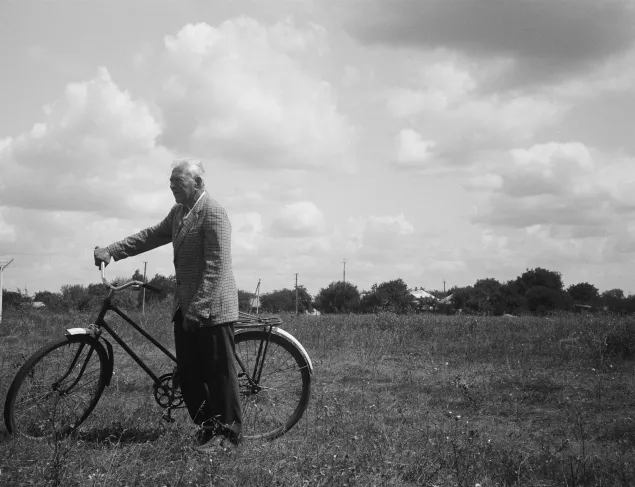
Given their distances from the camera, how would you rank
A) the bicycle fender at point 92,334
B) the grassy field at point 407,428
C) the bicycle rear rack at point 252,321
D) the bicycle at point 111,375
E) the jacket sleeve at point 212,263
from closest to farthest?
the grassy field at point 407,428, the jacket sleeve at point 212,263, the bicycle at point 111,375, the bicycle fender at point 92,334, the bicycle rear rack at point 252,321

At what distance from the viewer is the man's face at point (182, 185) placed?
4.98 metres

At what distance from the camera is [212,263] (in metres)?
4.92

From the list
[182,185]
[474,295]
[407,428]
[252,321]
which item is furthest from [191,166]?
[474,295]

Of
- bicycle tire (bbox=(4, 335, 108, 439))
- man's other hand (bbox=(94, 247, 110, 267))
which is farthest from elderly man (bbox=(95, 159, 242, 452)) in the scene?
bicycle tire (bbox=(4, 335, 108, 439))

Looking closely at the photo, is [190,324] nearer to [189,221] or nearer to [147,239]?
[189,221]

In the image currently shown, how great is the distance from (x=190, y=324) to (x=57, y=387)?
1.26m

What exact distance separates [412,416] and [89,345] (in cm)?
296

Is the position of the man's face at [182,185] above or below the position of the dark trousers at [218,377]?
above

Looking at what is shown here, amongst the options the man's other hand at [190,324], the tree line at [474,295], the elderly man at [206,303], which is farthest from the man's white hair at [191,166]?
the tree line at [474,295]

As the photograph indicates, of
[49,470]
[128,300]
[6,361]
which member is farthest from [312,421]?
[128,300]

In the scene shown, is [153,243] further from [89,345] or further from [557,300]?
[557,300]

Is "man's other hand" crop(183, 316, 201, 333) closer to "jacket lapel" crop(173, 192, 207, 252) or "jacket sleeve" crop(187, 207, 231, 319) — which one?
"jacket sleeve" crop(187, 207, 231, 319)

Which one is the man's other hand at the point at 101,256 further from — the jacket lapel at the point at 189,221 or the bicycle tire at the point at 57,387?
the jacket lapel at the point at 189,221

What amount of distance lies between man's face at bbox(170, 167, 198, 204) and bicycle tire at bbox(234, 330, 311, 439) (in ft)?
4.07
